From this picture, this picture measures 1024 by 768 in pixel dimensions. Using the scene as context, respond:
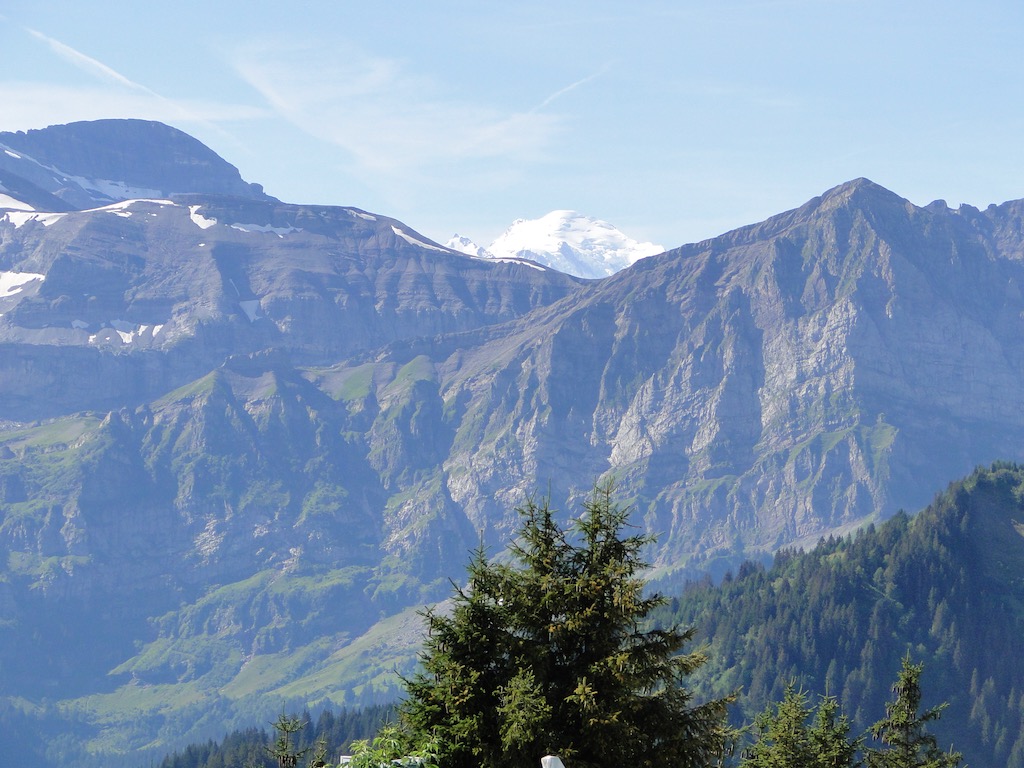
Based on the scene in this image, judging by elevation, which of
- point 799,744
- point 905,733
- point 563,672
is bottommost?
point 799,744

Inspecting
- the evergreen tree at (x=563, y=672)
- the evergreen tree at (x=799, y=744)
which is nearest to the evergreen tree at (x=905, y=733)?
the evergreen tree at (x=799, y=744)

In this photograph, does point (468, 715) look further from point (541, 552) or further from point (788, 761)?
point (788, 761)

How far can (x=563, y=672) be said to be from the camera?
30.9 m

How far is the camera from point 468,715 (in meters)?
29.8

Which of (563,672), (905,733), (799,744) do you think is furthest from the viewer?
(799,744)

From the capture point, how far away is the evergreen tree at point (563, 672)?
2941 centimetres

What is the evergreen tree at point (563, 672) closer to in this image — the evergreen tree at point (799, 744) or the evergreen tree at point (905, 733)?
the evergreen tree at point (905, 733)

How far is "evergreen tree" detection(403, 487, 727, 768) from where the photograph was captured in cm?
2941

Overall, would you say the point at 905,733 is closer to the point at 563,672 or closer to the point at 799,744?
the point at 799,744

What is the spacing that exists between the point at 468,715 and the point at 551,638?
9.16 ft

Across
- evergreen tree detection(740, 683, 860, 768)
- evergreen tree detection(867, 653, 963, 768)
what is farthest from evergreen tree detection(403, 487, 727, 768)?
evergreen tree detection(740, 683, 860, 768)

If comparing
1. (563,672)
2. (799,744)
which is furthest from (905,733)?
(563,672)

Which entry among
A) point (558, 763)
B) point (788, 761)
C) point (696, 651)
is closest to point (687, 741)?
point (696, 651)

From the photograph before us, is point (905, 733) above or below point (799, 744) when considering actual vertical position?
above
